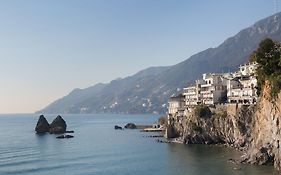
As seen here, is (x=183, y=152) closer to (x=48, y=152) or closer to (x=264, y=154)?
(x=264, y=154)

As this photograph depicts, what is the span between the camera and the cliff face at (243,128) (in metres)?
66.7

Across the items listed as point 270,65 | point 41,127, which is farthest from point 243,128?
point 41,127

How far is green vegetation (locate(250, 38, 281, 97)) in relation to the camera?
66688 mm

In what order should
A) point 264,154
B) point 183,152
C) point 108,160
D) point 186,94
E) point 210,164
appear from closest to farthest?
1. point 264,154
2. point 210,164
3. point 108,160
4. point 183,152
5. point 186,94

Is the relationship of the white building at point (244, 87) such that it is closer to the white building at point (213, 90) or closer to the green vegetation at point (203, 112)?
the white building at point (213, 90)

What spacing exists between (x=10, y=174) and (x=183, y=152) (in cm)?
3783

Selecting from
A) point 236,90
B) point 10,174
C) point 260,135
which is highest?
point 236,90

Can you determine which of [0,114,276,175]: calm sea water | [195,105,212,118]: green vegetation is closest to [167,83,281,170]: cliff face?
[195,105,212,118]: green vegetation

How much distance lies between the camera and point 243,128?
91812 millimetres

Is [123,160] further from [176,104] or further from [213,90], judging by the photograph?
[176,104]

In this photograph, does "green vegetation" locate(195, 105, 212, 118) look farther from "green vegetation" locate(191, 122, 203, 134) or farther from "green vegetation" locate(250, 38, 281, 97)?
"green vegetation" locate(250, 38, 281, 97)

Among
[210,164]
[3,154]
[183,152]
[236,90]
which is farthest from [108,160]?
[236,90]

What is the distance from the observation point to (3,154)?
9994 cm

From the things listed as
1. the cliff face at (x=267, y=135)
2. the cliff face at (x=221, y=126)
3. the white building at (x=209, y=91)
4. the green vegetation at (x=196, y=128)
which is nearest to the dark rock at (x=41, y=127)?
the white building at (x=209, y=91)
